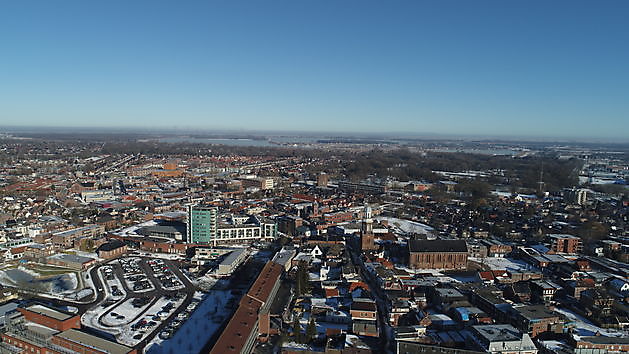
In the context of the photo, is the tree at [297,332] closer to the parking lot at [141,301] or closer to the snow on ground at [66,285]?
the parking lot at [141,301]

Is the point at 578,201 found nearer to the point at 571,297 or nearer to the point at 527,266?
the point at 527,266

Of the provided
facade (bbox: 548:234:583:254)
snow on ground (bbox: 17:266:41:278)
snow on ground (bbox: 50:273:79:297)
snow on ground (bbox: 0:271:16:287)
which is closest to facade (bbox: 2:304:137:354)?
snow on ground (bbox: 50:273:79:297)

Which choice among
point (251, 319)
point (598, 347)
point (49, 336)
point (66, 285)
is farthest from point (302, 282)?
point (598, 347)

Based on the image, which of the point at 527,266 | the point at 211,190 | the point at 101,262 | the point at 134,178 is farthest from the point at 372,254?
the point at 134,178

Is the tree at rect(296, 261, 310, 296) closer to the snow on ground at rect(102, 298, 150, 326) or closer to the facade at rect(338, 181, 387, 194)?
the snow on ground at rect(102, 298, 150, 326)

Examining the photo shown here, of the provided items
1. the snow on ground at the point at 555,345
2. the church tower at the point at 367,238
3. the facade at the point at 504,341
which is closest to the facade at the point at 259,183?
the church tower at the point at 367,238

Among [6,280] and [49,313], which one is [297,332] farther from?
[6,280]

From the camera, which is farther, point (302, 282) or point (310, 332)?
point (302, 282)

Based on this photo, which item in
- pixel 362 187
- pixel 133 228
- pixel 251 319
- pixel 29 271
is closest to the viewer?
pixel 251 319
